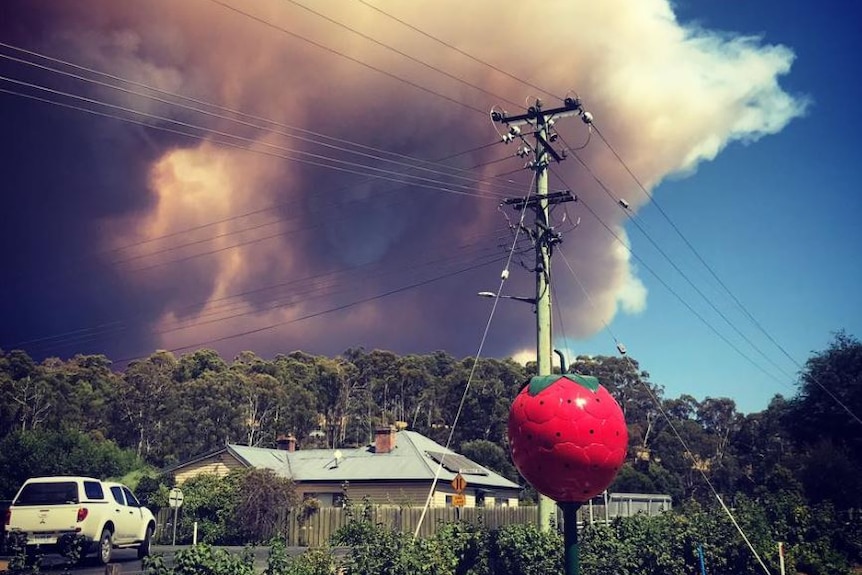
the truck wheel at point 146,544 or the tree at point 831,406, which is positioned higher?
the tree at point 831,406

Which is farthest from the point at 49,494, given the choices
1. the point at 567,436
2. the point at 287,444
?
the point at 287,444

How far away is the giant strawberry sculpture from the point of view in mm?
8383

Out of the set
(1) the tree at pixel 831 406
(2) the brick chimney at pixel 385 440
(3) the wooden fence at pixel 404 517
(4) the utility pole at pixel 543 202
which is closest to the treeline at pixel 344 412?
(1) the tree at pixel 831 406

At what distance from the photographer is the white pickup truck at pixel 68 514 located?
16.9 metres

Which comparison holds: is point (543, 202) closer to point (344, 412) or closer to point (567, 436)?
point (567, 436)

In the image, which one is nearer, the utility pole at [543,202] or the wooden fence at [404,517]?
the utility pole at [543,202]

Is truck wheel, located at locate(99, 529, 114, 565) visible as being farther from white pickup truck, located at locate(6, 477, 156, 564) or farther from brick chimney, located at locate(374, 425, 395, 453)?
brick chimney, located at locate(374, 425, 395, 453)

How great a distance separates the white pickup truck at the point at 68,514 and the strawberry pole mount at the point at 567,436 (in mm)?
11761

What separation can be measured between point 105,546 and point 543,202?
15.5 meters

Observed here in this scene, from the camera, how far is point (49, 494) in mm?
17391

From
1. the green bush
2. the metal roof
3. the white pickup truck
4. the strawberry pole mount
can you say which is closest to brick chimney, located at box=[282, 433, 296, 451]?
the metal roof

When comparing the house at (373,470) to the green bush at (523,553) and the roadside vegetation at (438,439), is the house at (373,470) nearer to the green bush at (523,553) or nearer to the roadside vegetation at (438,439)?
the roadside vegetation at (438,439)

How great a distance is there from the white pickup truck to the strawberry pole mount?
1176 cm

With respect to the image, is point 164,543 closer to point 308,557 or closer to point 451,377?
point 308,557
